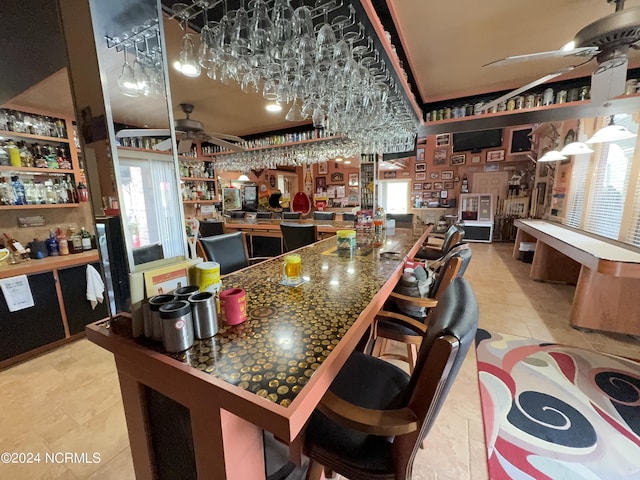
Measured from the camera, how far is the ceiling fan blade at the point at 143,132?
3.05 ft

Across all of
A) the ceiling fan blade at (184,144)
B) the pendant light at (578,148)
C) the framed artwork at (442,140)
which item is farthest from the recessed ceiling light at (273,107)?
the framed artwork at (442,140)

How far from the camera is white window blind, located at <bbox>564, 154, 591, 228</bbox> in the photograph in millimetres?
4312

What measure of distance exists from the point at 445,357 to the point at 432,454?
1130 millimetres

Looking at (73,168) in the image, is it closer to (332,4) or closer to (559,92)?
(332,4)

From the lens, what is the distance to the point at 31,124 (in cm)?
274

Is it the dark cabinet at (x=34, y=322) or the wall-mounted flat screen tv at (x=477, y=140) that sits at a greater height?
the wall-mounted flat screen tv at (x=477, y=140)

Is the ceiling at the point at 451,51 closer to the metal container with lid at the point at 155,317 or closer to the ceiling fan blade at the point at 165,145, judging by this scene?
the ceiling fan blade at the point at 165,145

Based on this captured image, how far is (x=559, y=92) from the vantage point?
3.01 m

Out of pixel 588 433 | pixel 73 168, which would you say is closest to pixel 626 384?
pixel 588 433

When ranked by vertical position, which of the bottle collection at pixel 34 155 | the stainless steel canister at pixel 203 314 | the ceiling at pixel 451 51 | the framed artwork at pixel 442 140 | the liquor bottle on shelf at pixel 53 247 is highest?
the framed artwork at pixel 442 140

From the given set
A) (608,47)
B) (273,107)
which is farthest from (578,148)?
(273,107)

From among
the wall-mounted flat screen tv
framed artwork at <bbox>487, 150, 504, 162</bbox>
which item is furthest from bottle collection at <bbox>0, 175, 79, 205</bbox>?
framed artwork at <bbox>487, 150, 504, 162</bbox>

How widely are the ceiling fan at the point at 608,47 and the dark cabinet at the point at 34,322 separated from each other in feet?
12.6

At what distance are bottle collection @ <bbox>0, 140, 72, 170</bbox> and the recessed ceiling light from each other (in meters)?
2.36
